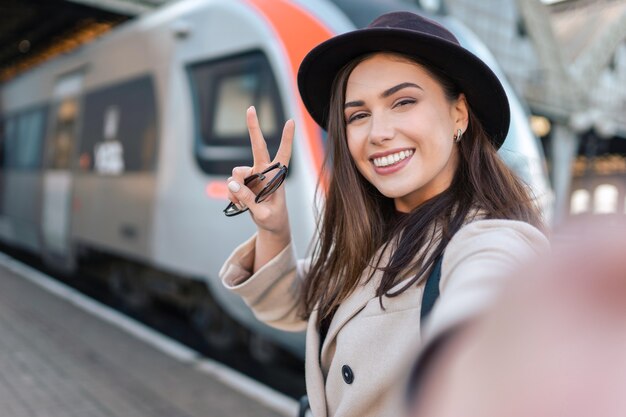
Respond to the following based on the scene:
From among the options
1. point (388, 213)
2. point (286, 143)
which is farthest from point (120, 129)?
point (388, 213)

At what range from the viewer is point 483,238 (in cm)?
98

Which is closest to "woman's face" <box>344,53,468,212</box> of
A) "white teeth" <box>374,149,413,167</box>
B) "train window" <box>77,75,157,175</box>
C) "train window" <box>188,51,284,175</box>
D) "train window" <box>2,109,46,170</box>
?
"white teeth" <box>374,149,413,167</box>

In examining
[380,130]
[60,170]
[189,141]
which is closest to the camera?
[380,130]

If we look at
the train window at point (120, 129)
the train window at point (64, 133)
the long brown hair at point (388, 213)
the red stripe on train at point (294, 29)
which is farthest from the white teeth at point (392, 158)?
the train window at point (64, 133)

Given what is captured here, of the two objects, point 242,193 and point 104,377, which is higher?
point 242,193

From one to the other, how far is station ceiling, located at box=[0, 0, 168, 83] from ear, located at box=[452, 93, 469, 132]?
11.3 metres

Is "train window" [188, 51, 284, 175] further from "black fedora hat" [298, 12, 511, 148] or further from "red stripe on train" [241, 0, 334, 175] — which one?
"black fedora hat" [298, 12, 511, 148]

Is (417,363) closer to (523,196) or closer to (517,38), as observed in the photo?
(523,196)

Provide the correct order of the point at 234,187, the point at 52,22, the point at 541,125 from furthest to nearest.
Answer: the point at 541,125, the point at 52,22, the point at 234,187

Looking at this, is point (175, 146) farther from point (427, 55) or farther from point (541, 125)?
point (541, 125)

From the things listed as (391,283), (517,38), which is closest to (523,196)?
(391,283)

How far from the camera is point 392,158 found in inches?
55.0

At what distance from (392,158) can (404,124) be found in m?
0.08

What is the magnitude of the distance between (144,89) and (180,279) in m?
1.86
